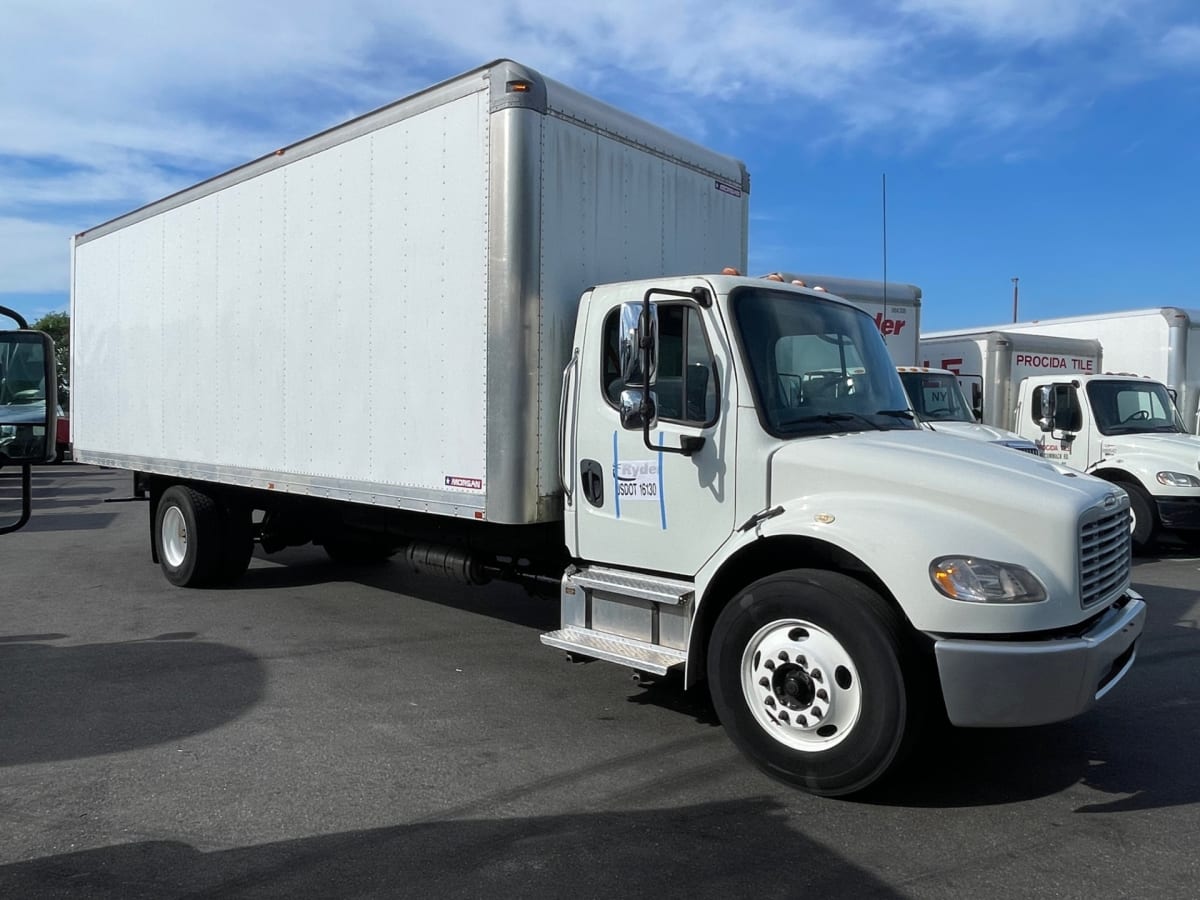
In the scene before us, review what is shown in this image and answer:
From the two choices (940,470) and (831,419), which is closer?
(940,470)

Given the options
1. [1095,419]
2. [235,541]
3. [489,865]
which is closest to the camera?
[489,865]

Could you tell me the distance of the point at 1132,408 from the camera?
12398 mm

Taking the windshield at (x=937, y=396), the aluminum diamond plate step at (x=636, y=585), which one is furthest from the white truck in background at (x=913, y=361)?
the aluminum diamond plate step at (x=636, y=585)

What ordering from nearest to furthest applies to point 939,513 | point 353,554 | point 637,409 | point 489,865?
point 489,865, point 939,513, point 637,409, point 353,554

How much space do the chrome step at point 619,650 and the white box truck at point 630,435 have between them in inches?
0.7

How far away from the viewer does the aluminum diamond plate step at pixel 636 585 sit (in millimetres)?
4910

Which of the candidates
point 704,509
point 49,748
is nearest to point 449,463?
point 704,509

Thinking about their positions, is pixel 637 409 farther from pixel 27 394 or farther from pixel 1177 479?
pixel 1177 479

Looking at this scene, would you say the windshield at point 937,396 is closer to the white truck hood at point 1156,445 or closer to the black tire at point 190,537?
the white truck hood at point 1156,445

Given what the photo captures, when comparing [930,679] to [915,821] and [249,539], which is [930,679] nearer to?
[915,821]

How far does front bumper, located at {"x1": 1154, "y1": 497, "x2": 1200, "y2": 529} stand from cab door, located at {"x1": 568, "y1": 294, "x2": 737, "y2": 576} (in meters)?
8.82

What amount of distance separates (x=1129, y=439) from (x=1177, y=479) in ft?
2.72

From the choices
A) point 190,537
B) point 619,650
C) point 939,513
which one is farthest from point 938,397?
point 190,537

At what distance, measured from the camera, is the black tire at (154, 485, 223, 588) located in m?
→ 8.88
